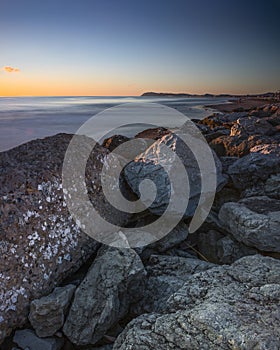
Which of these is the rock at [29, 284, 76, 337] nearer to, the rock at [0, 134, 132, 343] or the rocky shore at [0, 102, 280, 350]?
the rocky shore at [0, 102, 280, 350]

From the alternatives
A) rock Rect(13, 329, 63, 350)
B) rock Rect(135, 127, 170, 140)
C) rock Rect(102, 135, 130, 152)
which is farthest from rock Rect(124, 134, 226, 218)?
rock Rect(13, 329, 63, 350)

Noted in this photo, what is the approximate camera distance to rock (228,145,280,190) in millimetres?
4484

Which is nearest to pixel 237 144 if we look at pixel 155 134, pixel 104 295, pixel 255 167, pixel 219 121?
pixel 255 167

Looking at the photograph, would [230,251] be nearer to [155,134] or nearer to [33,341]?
[33,341]

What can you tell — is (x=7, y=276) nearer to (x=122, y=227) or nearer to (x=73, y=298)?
(x=73, y=298)

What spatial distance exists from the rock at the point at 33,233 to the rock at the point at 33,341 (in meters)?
0.09

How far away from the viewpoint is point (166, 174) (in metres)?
4.07

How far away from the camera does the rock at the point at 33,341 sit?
276 centimetres

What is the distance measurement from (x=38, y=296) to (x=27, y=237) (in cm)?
57

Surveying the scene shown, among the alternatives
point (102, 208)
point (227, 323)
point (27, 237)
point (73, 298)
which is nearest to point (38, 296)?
point (73, 298)

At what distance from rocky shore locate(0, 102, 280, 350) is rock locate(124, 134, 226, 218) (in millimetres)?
18

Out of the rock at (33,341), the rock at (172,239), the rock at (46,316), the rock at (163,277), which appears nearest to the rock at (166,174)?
the rock at (172,239)

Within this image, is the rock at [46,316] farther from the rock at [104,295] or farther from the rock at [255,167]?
the rock at [255,167]

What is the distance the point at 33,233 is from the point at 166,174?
1.81m
